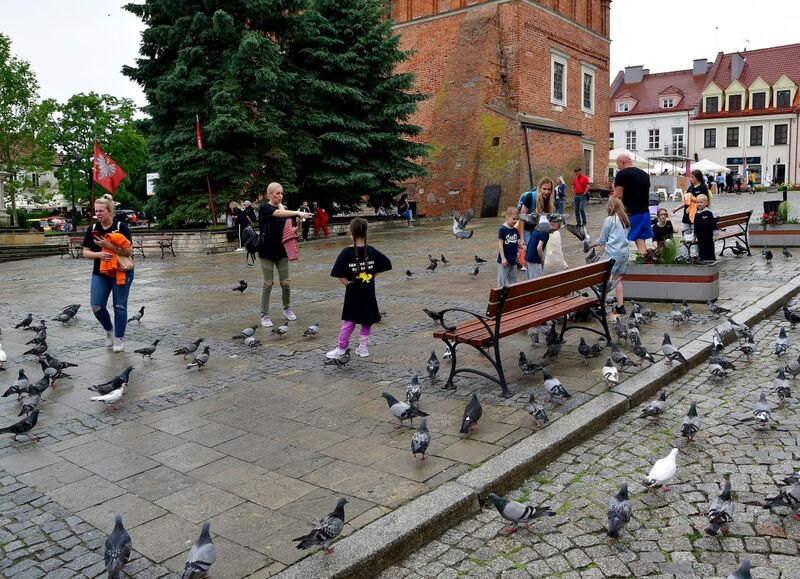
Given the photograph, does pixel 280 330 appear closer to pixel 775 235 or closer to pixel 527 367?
pixel 527 367

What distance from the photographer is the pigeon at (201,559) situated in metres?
3.15

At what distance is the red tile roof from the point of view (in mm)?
64062

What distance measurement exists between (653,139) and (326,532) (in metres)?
68.8

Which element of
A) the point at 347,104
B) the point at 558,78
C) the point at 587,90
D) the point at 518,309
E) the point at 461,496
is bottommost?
the point at 461,496

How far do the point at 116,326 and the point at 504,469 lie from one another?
597 centimetres

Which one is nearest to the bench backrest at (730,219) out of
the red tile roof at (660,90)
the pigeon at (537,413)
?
the pigeon at (537,413)

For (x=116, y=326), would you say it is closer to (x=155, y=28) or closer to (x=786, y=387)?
(x=786, y=387)

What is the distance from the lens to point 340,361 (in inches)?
283

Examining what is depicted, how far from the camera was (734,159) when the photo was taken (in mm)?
61125

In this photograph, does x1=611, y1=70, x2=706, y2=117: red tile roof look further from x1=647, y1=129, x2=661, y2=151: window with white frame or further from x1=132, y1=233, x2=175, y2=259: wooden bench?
x1=132, y1=233, x2=175, y2=259: wooden bench

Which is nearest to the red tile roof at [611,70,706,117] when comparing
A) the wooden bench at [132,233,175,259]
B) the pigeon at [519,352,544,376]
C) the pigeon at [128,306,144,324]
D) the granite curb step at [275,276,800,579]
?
the wooden bench at [132,233,175,259]

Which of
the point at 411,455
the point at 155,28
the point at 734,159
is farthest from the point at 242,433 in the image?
the point at 734,159

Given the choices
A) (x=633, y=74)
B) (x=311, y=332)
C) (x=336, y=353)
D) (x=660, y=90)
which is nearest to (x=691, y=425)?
(x=336, y=353)

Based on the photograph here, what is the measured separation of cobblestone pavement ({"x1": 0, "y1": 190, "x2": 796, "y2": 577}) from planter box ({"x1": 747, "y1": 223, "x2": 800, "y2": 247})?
22.1 ft
